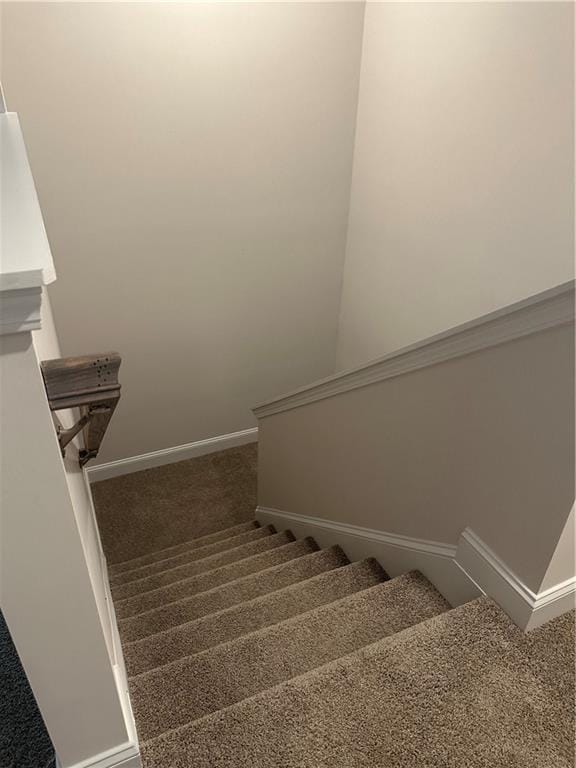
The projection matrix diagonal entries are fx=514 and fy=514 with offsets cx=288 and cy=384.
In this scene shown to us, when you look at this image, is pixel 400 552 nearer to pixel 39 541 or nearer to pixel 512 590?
pixel 512 590

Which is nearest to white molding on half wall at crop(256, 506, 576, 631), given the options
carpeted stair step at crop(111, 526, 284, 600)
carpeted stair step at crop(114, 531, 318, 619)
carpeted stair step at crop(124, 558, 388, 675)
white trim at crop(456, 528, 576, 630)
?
white trim at crop(456, 528, 576, 630)

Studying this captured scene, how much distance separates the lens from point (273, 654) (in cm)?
149

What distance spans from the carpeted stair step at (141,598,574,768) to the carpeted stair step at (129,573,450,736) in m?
0.15

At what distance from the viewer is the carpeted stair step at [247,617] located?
1614 mm

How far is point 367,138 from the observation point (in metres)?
2.76

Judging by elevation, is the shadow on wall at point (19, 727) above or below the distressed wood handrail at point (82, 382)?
below

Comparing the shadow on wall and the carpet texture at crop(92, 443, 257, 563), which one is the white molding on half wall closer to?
the shadow on wall

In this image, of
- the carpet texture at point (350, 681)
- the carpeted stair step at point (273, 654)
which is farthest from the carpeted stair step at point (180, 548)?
the carpeted stair step at point (273, 654)

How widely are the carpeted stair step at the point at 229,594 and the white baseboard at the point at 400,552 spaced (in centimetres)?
12

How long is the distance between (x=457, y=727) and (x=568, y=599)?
43cm

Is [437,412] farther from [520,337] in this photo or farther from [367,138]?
[367,138]

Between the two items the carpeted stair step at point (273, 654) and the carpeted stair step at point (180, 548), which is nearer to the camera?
the carpeted stair step at point (273, 654)

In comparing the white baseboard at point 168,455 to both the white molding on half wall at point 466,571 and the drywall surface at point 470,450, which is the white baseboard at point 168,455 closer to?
the drywall surface at point 470,450

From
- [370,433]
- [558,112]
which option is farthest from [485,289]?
[370,433]
